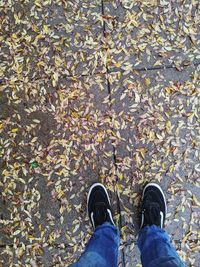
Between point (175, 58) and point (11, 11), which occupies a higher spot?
point (11, 11)

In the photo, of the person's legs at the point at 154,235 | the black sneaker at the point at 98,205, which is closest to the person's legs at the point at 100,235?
the black sneaker at the point at 98,205

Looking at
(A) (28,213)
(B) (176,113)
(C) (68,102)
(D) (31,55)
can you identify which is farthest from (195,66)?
(A) (28,213)

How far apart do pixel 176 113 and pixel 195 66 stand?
0.39m

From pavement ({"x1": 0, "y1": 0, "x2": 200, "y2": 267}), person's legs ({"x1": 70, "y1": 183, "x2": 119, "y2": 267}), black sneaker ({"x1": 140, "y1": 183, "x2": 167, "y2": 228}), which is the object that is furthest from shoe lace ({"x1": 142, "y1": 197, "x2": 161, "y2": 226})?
person's legs ({"x1": 70, "y1": 183, "x2": 119, "y2": 267})

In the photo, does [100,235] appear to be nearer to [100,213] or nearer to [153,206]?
[100,213]

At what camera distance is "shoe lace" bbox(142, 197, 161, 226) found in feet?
9.36

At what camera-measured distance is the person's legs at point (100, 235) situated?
2.43m

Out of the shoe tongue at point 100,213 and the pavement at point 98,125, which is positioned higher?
the pavement at point 98,125

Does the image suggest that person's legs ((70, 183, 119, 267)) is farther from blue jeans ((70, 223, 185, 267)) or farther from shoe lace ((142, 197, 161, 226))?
shoe lace ((142, 197, 161, 226))

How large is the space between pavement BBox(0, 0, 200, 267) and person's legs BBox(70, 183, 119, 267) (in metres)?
0.08

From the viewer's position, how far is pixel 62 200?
301 centimetres

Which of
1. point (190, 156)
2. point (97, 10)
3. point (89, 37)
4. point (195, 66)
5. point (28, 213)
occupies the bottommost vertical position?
point (28, 213)

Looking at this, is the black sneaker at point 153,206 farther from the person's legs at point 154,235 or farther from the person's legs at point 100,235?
the person's legs at point 100,235

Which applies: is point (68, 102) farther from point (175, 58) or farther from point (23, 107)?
point (175, 58)
